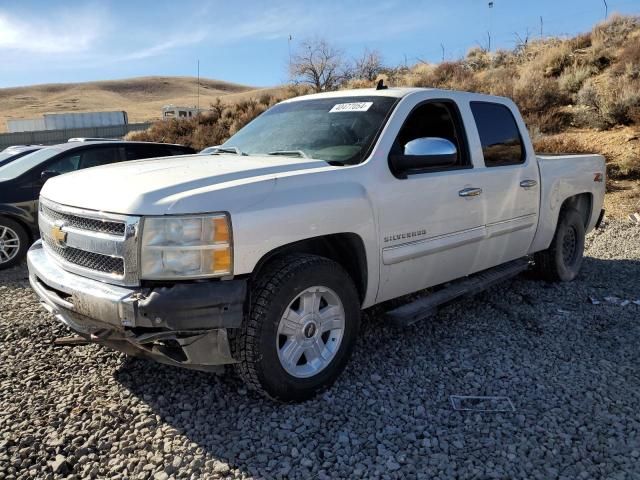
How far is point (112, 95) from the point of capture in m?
102

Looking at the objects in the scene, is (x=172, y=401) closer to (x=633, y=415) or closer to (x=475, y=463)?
(x=475, y=463)

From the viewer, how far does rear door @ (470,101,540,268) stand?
179 inches

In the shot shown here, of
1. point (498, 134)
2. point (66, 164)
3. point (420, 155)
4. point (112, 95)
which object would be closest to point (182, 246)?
point (420, 155)

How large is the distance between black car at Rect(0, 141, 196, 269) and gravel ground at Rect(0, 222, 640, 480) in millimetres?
2960

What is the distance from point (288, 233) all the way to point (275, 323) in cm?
51

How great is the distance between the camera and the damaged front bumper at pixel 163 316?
2723mm

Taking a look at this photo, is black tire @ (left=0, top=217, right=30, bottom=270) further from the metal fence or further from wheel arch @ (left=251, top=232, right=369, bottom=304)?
the metal fence

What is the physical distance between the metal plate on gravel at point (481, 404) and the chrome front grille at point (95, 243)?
6.59 feet

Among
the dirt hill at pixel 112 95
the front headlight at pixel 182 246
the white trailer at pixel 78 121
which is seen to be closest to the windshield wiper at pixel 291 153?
the front headlight at pixel 182 246

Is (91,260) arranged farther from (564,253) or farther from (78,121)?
(78,121)

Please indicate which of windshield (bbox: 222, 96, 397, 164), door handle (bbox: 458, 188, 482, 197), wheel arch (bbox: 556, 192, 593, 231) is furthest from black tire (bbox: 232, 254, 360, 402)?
wheel arch (bbox: 556, 192, 593, 231)

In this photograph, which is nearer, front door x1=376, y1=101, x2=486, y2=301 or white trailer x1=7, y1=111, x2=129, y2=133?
front door x1=376, y1=101, x2=486, y2=301

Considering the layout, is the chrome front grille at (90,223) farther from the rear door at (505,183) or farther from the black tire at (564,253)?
the black tire at (564,253)

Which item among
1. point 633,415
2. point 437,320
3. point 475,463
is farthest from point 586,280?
point 475,463
